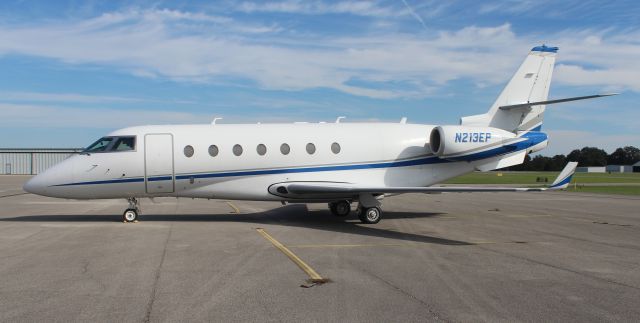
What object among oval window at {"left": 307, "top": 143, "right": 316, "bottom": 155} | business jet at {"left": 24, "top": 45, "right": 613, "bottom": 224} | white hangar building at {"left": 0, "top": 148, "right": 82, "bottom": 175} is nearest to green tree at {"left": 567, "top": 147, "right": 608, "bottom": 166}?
white hangar building at {"left": 0, "top": 148, "right": 82, "bottom": 175}

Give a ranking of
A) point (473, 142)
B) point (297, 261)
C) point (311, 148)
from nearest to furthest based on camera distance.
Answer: point (297, 261), point (311, 148), point (473, 142)

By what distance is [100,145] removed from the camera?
15.5 meters

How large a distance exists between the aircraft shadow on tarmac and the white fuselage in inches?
50.0

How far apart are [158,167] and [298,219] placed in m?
4.82

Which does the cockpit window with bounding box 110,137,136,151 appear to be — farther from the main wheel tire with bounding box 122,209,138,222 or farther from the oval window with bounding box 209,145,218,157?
the oval window with bounding box 209,145,218,157

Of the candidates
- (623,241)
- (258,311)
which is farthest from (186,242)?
(623,241)

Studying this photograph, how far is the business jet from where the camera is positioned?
15211mm

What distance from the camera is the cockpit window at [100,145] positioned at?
15.4m

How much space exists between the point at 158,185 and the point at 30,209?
8356mm

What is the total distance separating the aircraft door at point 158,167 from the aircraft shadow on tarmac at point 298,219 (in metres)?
1.54

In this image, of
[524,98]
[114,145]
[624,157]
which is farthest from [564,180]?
[624,157]

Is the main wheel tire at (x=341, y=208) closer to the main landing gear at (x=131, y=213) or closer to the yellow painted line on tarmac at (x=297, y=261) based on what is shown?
the yellow painted line on tarmac at (x=297, y=261)

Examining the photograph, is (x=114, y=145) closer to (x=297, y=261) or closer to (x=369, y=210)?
(x=369, y=210)

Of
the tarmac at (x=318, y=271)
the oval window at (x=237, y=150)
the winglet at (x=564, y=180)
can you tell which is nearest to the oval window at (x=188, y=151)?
the oval window at (x=237, y=150)
